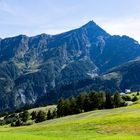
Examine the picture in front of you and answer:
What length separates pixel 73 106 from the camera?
173875mm

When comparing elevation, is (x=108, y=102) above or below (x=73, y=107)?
above

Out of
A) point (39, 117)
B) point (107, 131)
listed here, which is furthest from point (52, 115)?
point (107, 131)

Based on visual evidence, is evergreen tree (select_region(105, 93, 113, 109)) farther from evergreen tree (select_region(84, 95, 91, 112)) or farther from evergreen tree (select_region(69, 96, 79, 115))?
evergreen tree (select_region(69, 96, 79, 115))

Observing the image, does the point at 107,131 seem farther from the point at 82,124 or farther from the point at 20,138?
the point at 20,138

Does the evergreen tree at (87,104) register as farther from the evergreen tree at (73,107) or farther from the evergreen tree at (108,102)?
the evergreen tree at (108,102)

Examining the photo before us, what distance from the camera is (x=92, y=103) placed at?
553 feet

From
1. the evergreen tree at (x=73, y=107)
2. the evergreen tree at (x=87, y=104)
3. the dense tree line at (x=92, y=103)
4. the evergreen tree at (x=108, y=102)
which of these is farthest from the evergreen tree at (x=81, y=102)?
the evergreen tree at (x=108, y=102)

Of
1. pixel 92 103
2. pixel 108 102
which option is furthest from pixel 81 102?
pixel 108 102

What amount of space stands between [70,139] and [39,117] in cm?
14635

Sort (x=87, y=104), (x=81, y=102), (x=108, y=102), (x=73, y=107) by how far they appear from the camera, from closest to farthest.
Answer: (x=108, y=102), (x=87, y=104), (x=81, y=102), (x=73, y=107)

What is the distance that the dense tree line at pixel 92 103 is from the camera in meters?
167

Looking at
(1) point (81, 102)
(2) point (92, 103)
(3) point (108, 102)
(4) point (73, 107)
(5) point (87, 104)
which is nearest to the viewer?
(3) point (108, 102)

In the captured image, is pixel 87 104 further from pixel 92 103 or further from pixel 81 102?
pixel 81 102

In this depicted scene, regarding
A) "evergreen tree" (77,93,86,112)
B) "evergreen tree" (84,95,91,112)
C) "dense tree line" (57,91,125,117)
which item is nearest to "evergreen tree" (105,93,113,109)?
"dense tree line" (57,91,125,117)
